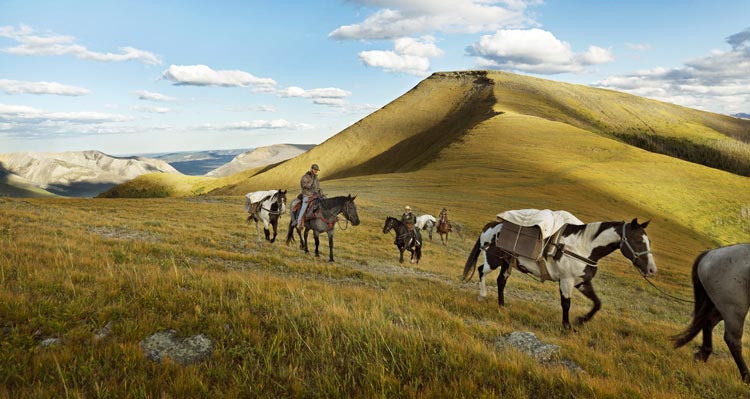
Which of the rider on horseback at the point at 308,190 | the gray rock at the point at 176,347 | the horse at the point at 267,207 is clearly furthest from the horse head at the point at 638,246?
the horse at the point at 267,207

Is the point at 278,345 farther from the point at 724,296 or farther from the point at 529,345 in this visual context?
the point at 724,296

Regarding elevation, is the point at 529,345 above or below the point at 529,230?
below

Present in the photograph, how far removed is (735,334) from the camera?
643cm

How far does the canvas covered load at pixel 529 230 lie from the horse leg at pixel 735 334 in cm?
311

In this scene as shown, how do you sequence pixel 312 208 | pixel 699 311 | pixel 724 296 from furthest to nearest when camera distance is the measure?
pixel 312 208 → pixel 699 311 → pixel 724 296

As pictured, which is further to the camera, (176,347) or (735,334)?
(735,334)

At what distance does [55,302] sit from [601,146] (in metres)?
86.7

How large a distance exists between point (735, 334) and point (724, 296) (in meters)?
0.65

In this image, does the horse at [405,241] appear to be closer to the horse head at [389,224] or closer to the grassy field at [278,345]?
the horse head at [389,224]

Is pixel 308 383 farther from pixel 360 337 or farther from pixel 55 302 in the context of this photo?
pixel 55 302

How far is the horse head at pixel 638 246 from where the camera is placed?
25.8ft

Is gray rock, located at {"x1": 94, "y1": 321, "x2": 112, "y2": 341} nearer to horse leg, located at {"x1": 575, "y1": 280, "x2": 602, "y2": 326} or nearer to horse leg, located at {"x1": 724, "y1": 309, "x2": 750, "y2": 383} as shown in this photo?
horse leg, located at {"x1": 575, "y1": 280, "x2": 602, "y2": 326}

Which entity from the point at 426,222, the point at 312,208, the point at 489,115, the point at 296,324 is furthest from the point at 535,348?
the point at 489,115

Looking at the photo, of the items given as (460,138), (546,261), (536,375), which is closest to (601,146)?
(460,138)
